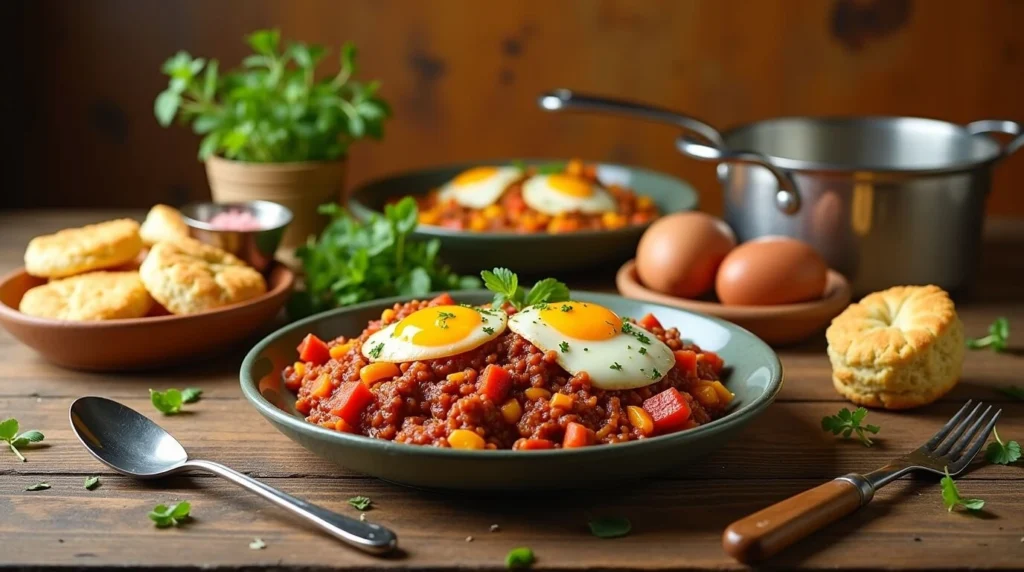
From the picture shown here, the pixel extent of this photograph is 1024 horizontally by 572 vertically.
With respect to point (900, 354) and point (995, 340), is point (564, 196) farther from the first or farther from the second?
point (900, 354)

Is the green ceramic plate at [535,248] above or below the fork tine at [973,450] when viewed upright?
above

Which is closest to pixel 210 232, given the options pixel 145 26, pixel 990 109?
pixel 145 26

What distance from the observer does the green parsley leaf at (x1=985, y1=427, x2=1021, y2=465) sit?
7.65 feet

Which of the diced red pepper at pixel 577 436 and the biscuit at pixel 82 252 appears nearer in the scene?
the diced red pepper at pixel 577 436

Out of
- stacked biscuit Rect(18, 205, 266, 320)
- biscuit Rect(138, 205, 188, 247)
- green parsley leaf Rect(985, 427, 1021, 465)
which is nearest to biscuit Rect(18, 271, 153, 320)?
stacked biscuit Rect(18, 205, 266, 320)

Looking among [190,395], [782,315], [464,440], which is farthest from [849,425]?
[190,395]

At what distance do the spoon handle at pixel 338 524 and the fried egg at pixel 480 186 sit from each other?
2.13 metres

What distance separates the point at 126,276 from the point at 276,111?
3.80 feet

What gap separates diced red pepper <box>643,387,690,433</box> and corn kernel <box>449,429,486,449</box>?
369 mm

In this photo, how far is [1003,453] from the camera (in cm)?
234

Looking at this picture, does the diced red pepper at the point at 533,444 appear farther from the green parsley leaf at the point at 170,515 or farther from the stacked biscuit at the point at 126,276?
the stacked biscuit at the point at 126,276

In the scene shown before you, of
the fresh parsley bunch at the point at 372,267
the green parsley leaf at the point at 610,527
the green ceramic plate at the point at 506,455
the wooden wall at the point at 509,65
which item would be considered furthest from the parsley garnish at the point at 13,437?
the wooden wall at the point at 509,65

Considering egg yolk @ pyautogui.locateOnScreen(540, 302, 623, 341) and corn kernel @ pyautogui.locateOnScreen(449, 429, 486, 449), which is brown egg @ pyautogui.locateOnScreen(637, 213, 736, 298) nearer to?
egg yolk @ pyautogui.locateOnScreen(540, 302, 623, 341)

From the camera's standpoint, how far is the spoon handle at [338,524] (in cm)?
191
